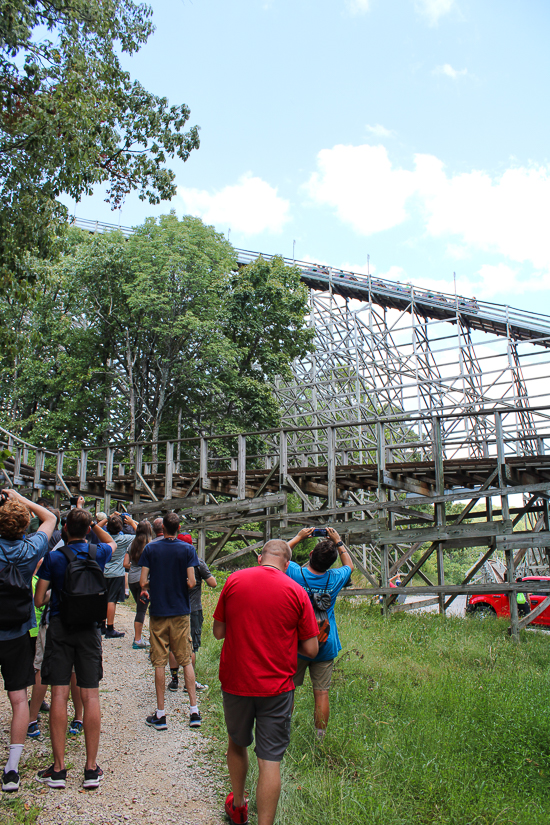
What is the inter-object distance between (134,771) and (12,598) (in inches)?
61.0

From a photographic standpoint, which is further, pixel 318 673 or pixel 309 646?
pixel 318 673

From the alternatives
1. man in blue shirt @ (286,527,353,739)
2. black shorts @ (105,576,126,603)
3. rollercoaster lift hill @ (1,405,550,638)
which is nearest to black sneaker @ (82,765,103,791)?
man in blue shirt @ (286,527,353,739)

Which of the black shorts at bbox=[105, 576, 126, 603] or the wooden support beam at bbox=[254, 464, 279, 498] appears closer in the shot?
the black shorts at bbox=[105, 576, 126, 603]

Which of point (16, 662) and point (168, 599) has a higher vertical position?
point (168, 599)

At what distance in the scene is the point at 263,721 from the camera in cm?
326

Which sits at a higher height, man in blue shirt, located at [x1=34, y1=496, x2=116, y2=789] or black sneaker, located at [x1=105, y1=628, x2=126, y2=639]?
man in blue shirt, located at [x1=34, y1=496, x2=116, y2=789]

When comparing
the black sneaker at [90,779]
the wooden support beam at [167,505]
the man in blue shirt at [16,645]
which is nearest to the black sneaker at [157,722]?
the black sneaker at [90,779]

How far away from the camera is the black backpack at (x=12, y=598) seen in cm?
367

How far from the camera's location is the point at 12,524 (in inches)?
148

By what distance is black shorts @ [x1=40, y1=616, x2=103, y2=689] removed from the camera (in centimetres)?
388

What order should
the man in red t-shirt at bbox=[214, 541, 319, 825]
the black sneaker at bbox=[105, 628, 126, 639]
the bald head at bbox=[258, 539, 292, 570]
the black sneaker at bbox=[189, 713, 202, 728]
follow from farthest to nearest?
the black sneaker at bbox=[105, 628, 126, 639], the black sneaker at bbox=[189, 713, 202, 728], the bald head at bbox=[258, 539, 292, 570], the man in red t-shirt at bbox=[214, 541, 319, 825]

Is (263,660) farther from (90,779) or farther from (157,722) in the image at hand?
(157,722)

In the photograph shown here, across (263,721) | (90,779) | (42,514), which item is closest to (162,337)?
(42,514)

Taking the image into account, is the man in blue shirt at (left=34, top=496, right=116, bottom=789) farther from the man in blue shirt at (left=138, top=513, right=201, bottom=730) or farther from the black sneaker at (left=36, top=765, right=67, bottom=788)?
the man in blue shirt at (left=138, top=513, right=201, bottom=730)
